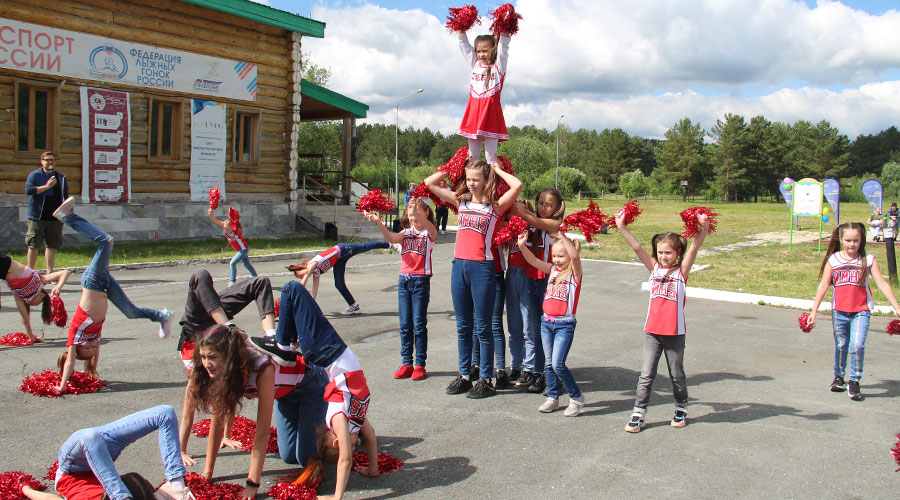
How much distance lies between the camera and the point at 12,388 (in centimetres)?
593

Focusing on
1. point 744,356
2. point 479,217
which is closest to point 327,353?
point 479,217

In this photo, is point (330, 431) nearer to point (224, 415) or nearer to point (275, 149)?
point (224, 415)

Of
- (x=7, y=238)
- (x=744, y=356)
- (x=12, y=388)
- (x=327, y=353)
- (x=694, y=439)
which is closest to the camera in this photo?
(x=327, y=353)

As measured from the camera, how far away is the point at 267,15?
64.1ft

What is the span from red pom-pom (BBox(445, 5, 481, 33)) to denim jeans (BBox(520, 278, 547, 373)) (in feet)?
7.87

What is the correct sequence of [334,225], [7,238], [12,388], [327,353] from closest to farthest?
[327,353] < [12,388] < [7,238] < [334,225]

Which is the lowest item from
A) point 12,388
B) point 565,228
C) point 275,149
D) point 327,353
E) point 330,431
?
point 12,388

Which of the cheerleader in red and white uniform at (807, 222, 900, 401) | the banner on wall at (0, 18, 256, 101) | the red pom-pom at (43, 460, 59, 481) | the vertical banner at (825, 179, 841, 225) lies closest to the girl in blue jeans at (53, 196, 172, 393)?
the red pom-pom at (43, 460, 59, 481)

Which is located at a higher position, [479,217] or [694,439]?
[479,217]

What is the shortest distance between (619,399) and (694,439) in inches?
40.7

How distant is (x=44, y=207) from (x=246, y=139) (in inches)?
389

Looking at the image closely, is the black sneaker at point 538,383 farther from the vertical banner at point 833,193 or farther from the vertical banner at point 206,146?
the vertical banner at point 833,193

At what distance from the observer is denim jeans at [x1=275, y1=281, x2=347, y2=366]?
13.7 feet

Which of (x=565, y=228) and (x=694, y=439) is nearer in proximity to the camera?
(x=694, y=439)
